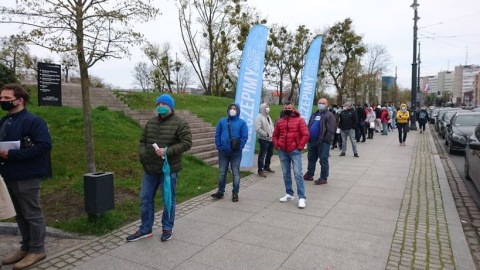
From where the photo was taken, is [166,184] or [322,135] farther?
[322,135]

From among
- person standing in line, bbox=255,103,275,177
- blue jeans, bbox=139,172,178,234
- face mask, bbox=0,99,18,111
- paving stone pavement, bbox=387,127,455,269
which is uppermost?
face mask, bbox=0,99,18,111

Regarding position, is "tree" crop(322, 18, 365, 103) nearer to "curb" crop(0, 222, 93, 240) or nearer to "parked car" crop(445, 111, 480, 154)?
"parked car" crop(445, 111, 480, 154)

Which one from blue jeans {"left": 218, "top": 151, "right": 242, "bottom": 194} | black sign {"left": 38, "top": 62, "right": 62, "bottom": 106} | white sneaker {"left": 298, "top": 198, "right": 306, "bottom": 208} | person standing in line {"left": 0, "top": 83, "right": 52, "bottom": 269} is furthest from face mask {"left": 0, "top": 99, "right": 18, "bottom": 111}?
black sign {"left": 38, "top": 62, "right": 62, "bottom": 106}

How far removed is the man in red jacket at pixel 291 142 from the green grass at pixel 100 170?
1731mm

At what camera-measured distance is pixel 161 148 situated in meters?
4.37

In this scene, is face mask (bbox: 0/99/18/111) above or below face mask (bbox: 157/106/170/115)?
above

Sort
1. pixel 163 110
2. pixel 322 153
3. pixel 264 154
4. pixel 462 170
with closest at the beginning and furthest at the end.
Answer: pixel 163 110
pixel 322 153
pixel 264 154
pixel 462 170

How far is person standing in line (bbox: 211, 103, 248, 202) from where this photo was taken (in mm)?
6375

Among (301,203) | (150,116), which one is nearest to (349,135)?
(150,116)

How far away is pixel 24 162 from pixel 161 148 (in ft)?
4.64

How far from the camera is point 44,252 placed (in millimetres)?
4016

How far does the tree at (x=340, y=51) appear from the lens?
42.2 meters

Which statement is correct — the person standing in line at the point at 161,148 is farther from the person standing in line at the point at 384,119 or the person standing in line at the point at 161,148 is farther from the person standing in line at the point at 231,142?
the person standing in line at the point at 384,119

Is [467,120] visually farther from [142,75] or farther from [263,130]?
[142,75]
